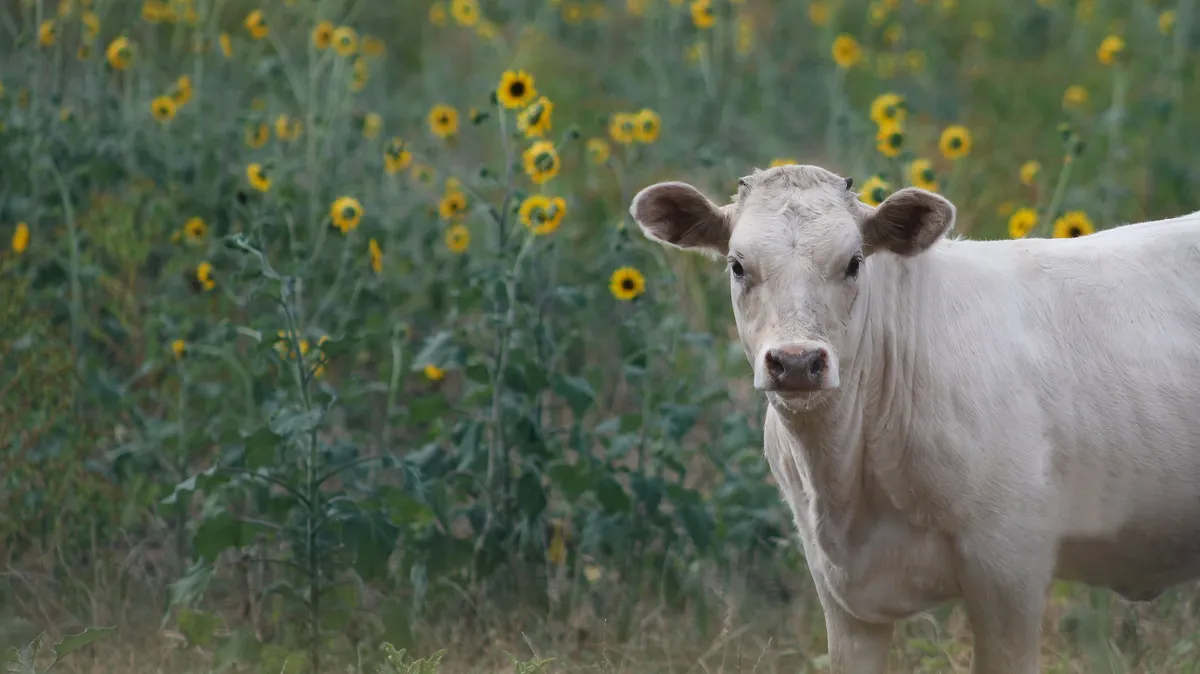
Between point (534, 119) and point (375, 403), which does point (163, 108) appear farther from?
point (534, 119)

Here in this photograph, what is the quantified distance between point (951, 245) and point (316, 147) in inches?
138

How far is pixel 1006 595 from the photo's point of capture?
3740mm

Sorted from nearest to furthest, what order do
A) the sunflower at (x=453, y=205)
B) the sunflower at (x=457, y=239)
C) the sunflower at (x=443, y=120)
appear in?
the sunflower at (x=453, y=205), the sunflower at (x=457, y=239), the sunflower at (x=443, y=120)

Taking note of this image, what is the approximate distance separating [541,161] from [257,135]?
190 centimetres

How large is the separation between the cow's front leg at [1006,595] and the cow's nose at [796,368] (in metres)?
0.62

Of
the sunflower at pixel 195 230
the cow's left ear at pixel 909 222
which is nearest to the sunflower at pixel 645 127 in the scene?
the sunflower at pixel 195 230

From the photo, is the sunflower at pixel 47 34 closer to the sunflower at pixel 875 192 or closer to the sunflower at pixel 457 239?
the sunflower at pixel 457 239

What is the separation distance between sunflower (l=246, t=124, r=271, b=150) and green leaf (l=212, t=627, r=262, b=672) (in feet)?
7.82

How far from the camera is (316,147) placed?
693cm

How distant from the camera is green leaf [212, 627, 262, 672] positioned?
473 cm

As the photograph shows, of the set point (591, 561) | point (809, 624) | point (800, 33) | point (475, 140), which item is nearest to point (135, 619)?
point (591, 561)

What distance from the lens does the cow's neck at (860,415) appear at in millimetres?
3916

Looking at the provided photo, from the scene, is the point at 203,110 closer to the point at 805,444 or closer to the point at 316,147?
the point at 316,147

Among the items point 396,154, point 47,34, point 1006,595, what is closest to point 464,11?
point 47,34
